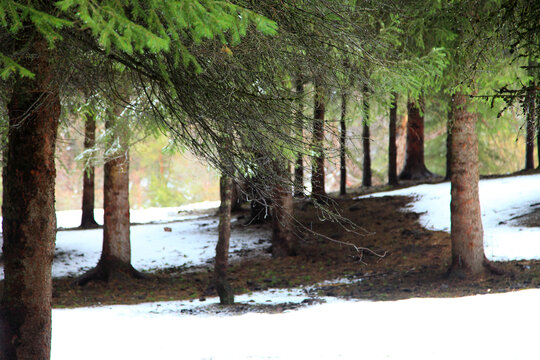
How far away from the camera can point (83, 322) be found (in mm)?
8164

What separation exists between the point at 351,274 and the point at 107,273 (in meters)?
5.59

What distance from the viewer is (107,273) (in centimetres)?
1198

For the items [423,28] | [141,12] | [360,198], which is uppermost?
[423,28]

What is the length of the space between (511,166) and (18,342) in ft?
79.5

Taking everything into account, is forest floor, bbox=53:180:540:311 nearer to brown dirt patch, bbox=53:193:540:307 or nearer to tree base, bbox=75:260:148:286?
brown dirt patch, bbox=53:193:540:307

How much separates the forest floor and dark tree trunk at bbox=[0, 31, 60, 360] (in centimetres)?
465

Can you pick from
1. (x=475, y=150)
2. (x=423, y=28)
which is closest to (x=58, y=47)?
(x=423, y=28)

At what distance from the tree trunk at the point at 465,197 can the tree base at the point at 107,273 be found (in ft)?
23.7

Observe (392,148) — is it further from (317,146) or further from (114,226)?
(317,146)

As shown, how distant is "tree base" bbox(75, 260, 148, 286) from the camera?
11906 mm

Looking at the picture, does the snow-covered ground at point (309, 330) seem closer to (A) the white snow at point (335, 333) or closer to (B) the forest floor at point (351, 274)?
(A) the white snow at point (335, 333)

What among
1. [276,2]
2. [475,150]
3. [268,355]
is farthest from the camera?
[475,150]

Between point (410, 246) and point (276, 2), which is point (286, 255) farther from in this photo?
point (276, 2)

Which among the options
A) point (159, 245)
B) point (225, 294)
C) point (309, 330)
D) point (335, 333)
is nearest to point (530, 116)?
point (335, 333)
